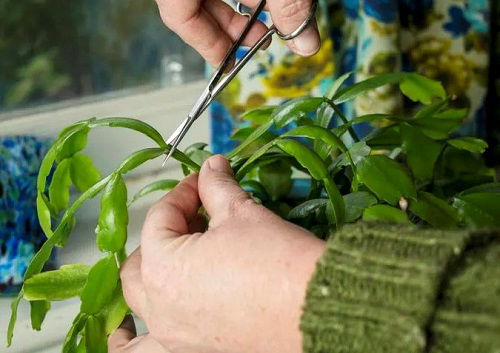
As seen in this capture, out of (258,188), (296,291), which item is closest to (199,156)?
(258,188)

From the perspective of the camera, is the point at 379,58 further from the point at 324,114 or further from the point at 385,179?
the point at 385,179

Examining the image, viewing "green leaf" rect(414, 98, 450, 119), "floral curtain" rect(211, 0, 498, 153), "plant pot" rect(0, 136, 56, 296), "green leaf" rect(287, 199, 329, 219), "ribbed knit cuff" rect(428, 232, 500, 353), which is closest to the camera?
"ribbed knit cuff" rect(428, 232, 500, 353)

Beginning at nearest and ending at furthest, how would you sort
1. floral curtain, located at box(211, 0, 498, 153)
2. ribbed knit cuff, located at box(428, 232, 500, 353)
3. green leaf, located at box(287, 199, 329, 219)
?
ribbed knit cuff, located at box(428, 232, 500, 353) → green leaf, located at box(287, 199, 329, 219) → floral curtain, located at box(211, 0, 498, 153)

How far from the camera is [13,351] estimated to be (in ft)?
2.87

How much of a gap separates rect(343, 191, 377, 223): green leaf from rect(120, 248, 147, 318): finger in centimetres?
17

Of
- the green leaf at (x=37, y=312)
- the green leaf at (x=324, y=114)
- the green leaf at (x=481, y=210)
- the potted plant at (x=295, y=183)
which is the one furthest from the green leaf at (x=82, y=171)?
the green leaf at (x=481, y=210)

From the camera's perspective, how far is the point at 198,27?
0.77 metres

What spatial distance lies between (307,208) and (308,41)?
16 cm

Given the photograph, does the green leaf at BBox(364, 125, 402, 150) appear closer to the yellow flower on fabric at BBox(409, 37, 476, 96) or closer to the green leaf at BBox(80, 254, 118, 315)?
the green leaf at BBox(80, 254, 118, 315)

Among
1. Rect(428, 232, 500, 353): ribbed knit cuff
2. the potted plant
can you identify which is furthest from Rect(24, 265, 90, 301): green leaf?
Rect(428, 232, 500, 353): ribbed knit cuff

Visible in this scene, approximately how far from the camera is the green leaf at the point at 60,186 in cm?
68

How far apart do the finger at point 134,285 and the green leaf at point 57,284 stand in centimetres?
5

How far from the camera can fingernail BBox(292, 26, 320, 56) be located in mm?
699

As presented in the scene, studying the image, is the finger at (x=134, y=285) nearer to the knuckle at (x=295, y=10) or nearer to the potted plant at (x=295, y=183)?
the potted plant at (x=295, y=183)
